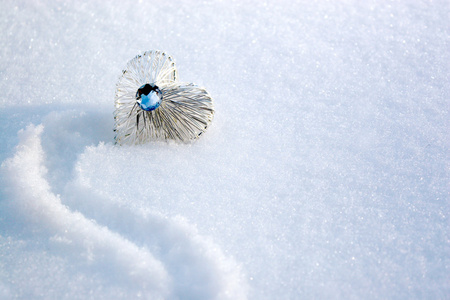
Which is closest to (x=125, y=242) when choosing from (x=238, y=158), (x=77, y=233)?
(x=77, y=233)

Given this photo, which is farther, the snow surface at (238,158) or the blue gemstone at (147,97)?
the blue gemstone at (147,97)

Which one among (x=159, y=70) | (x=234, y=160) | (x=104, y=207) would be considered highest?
(x=159, y=70)

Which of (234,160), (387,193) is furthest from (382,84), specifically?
(234,160)

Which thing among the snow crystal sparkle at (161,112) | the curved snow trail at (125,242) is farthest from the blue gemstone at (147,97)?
the curved snow trail at (125,242)

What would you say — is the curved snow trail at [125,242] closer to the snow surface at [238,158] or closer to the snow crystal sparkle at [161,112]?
the snow surface at [238,158]

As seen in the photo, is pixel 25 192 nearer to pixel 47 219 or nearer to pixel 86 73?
pixel 47 219

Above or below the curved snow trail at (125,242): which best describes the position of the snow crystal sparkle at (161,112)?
above
